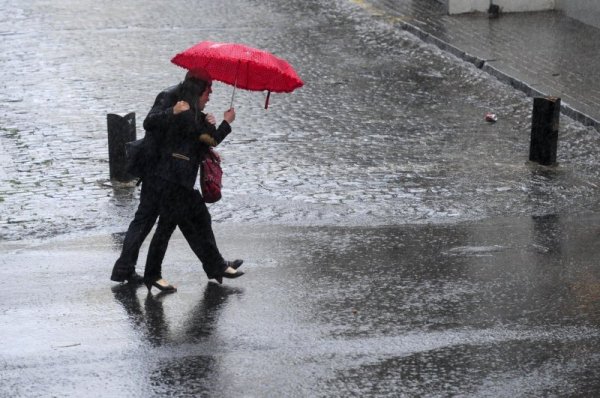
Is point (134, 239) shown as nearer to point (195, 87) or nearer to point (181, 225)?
point (181, 225)

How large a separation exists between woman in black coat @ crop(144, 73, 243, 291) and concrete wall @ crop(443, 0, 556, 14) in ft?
43.4

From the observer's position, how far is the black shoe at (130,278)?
8484 mm

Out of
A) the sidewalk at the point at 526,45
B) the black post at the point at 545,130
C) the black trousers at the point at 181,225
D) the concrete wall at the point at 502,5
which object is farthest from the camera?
the concrete wall at the point at 502,5

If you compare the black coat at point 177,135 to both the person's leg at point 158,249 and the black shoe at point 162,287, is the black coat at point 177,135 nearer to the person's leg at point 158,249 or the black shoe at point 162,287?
the person's leg at point 158,249

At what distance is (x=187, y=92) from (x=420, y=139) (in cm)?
574

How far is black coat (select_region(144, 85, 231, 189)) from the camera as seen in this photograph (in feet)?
26.4

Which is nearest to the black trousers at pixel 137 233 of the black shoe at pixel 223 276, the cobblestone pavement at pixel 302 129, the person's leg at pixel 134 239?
the person's leg at pixel 134 239

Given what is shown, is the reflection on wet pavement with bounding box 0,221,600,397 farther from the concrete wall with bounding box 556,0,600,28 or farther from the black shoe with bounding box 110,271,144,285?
the concrete wall with bounding box 556,0,600,28

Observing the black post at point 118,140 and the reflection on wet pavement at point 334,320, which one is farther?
the black post at point 118,140

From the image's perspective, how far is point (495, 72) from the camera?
16.7 m

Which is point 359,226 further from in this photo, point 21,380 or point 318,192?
point 21,380

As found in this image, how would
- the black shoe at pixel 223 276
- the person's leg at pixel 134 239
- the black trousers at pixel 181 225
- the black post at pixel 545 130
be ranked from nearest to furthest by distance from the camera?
the black trousers at pixel 181 225, the person's leg at pixel 134 239, the black shoe at pixel 223 276, the black post at pixel 545 130

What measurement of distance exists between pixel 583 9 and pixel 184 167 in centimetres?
1377

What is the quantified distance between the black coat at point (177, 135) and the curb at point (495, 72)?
276 inches
